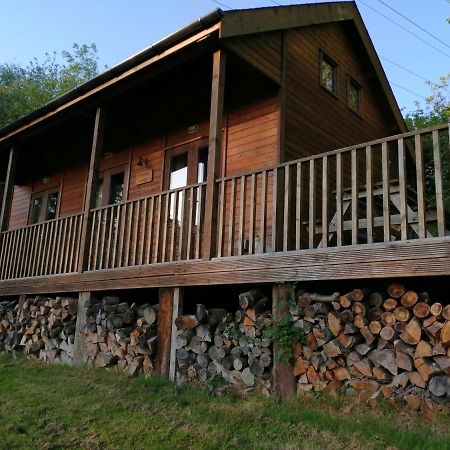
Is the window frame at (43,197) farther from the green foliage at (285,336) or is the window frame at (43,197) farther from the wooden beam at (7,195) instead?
the green foliage at (285,336)

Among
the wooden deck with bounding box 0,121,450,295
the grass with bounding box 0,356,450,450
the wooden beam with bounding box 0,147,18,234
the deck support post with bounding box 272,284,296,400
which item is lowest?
the grass with bounding box 0,356,450,450

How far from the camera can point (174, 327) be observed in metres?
6.38

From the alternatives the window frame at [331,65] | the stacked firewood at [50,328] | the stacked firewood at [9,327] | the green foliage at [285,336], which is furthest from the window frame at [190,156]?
the green foliage at [285,336]

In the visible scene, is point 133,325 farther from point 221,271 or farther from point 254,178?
point 254,178

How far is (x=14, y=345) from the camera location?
29.9 ft

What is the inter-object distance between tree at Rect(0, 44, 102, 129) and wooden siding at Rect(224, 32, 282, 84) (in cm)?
2722

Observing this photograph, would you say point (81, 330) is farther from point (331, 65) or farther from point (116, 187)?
point (331, 65)

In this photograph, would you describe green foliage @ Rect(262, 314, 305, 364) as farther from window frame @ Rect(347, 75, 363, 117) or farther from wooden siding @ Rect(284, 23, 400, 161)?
window frame @ Rect(347, 75, 363, 117)

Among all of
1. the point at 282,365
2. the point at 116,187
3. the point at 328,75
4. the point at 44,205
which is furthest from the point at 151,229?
the point at 44,205

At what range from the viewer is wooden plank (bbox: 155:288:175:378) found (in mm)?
6332

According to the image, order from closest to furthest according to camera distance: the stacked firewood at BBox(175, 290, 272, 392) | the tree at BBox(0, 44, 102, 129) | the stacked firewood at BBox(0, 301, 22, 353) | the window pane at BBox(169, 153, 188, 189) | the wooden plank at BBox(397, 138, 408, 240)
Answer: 1. the wooden plank at BBox(397, 138, 408, 240)
2. the stacked firewood at BBox(175, 290, 272, 392)
3. the stacked firewood at BBox(0, 301, 22, 353)
4. the window pane at BBox(169, 153, 188, 189)
5. the tree at BBox(0, 44, 102, 129)

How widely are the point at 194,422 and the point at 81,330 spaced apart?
3.71 metres

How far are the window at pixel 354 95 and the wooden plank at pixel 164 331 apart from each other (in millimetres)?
6653

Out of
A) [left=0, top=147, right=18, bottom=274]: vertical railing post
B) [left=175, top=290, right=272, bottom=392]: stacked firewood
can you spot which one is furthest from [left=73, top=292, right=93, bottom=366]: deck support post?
[left=0, top=147, right=18, bottom=274]: vertical railing post
